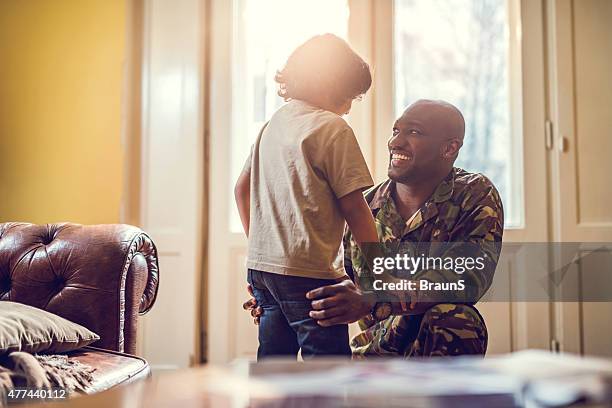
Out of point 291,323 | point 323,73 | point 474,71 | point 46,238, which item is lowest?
point 291,323

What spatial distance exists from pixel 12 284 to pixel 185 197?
0.87m

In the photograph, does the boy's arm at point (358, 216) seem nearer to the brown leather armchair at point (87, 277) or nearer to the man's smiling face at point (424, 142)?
the man's smiling face at point (424, 142)

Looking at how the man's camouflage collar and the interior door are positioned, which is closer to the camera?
the man's camouflage collar

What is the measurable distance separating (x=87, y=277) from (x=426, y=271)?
69cm

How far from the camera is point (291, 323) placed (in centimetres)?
132

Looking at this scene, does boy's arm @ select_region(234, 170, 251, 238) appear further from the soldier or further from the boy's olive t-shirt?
the soldier

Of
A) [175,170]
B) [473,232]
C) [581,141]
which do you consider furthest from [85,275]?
[581,141]

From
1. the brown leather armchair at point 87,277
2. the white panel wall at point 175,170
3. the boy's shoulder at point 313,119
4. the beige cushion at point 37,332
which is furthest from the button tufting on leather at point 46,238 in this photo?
the white panel wall at point 175,170

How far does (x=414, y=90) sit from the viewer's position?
211 cm

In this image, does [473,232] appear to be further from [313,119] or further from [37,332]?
[37,332]

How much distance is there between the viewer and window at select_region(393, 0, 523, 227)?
2094 millimetres

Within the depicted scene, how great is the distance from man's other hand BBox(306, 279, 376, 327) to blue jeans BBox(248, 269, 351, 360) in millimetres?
12

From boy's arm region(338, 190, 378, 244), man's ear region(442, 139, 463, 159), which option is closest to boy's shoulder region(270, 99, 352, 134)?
boy's arm region(338, 190, 378, 244)

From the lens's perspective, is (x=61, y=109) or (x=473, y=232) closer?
(x=473, y=232)
